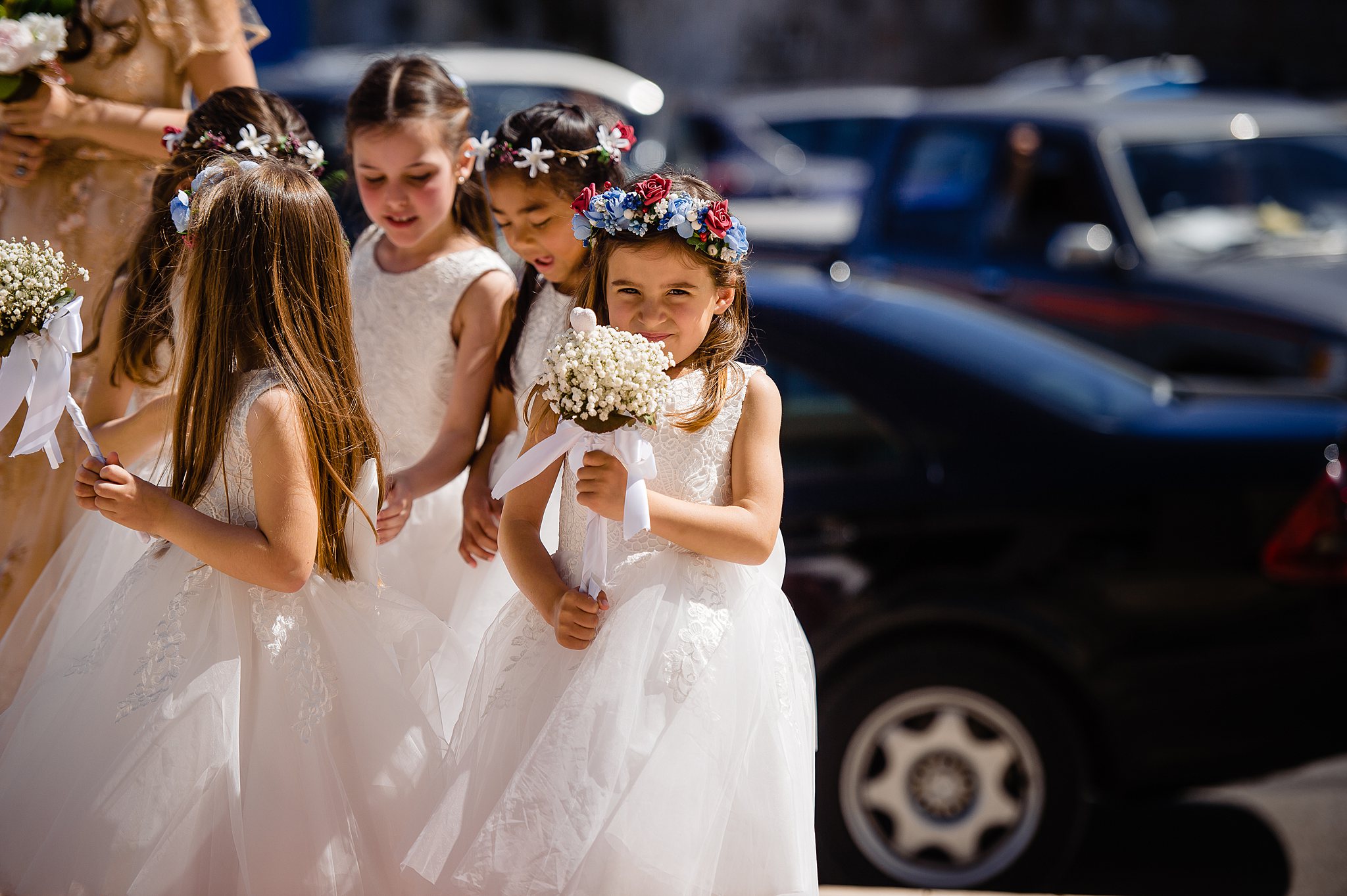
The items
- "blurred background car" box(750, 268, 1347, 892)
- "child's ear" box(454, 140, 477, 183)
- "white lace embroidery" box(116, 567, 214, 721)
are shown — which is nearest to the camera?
"white lace embroidery" box(116, 567, 214, 721)

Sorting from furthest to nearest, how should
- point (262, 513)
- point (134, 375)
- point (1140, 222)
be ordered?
point (1140, 222) < point (134, 375) < point (262, 513)

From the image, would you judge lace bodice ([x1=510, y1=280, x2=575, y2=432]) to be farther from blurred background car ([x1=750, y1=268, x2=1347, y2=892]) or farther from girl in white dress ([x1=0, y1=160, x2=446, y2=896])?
blurred background car ([x1=750, y1=268, x2=1347, y2=892])

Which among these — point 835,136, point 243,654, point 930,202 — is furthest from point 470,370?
point 835,136

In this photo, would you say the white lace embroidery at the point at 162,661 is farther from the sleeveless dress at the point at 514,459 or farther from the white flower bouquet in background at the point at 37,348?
the sleeveless dress at the point at 514,459

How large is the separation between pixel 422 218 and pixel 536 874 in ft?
4.71

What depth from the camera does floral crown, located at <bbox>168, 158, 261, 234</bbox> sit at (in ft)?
7.68

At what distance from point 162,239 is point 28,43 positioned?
59 cm

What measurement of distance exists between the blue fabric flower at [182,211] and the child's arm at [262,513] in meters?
0.35

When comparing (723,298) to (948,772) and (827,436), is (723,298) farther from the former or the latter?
(948,772)

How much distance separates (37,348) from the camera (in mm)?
2316

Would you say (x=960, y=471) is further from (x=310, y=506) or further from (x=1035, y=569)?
(x=310, y=506)

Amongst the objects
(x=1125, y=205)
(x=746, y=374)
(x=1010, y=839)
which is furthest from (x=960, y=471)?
(x=1125, y=205)

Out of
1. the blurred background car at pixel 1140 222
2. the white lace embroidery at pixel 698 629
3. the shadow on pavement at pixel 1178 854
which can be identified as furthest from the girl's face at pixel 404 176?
the blurred background car at pixel 1140 222

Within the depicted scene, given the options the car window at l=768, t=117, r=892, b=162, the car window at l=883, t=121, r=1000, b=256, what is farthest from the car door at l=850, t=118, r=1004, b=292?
the car window at l=768, t=117, r=892, b=162
